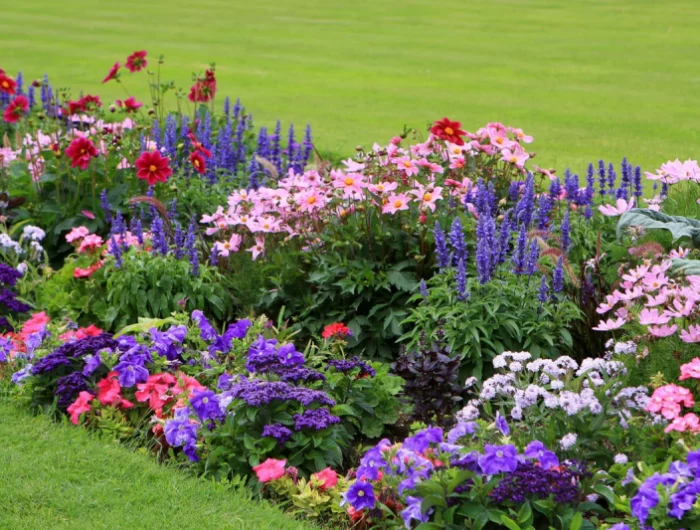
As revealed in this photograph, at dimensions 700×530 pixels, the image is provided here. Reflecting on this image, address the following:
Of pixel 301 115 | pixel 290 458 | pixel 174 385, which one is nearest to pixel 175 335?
pixel 174 385

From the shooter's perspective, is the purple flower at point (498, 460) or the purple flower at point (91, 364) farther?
the purple flower at point (91, 364)

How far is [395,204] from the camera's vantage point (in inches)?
217

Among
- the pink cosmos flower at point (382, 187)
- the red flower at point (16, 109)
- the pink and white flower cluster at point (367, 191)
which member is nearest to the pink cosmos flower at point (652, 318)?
the pink and white flower cluster at point (367, 191)

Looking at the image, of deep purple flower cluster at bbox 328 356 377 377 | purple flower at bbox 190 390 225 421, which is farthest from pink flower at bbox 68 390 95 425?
deep purple flower cluster at bbox 328 356 377 377

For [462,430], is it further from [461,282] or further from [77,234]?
[77,234]

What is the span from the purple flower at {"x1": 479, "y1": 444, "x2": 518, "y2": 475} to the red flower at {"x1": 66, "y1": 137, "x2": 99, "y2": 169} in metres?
4.29

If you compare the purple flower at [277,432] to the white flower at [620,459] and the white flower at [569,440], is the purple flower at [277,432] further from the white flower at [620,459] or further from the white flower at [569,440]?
the white flower at [620,459]

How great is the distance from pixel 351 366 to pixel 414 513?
1180mm

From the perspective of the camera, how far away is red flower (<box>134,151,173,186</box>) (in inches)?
256

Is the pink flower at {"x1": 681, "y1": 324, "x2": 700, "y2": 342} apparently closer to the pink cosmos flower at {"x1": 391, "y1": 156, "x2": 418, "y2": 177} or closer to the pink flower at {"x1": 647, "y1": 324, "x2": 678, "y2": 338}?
the pink flower at {"x1": 647, "y1": 324, "x2": 678, "y2": 338}

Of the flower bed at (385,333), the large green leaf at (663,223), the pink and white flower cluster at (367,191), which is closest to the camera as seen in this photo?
the flower bed at (385,333)

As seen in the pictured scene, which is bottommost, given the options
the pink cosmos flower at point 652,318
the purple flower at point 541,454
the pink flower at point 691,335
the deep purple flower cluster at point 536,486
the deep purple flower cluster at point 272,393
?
the deep purple flower cluster at point 272,393

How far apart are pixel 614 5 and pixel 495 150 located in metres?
22.9

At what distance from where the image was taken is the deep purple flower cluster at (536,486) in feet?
11.1
